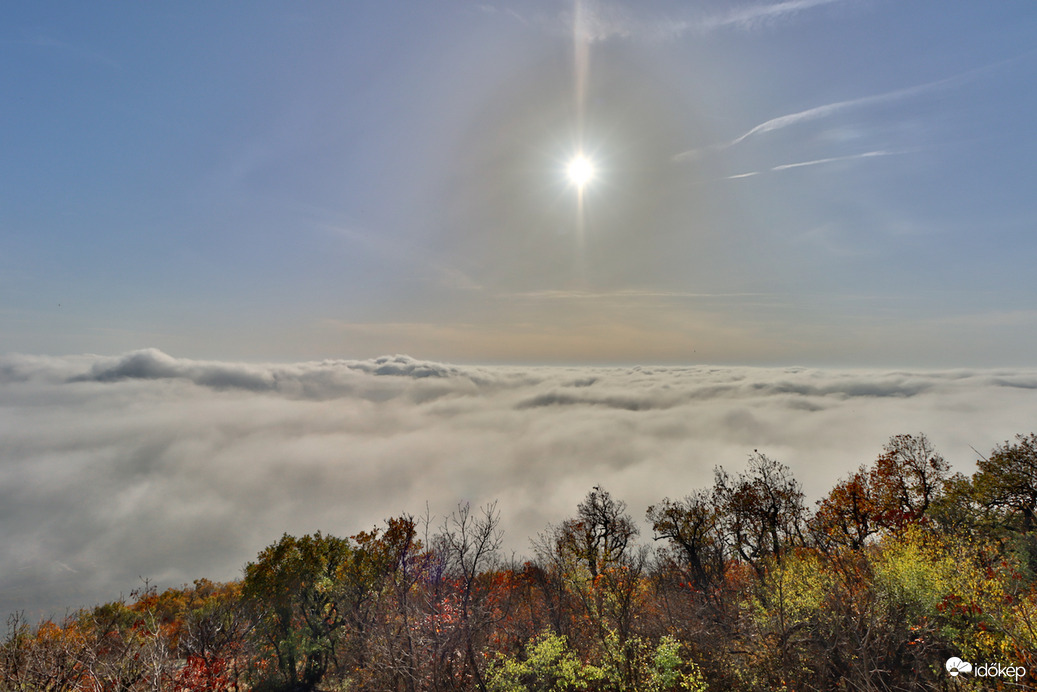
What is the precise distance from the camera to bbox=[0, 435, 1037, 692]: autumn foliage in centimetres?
2289

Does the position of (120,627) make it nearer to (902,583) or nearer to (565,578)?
(565,578)

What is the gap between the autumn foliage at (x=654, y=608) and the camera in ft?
75.1

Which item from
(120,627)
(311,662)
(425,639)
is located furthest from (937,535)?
(120,627)

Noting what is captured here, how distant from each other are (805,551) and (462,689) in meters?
41.4

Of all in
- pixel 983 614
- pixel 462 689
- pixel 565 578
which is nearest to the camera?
pixel 983 614

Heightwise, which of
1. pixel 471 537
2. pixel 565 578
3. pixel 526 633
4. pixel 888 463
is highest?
pixel 888 463

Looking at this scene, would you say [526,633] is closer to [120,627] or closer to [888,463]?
[888,463]

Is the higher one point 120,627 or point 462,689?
point 462,689

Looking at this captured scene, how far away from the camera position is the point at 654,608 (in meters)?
50.8

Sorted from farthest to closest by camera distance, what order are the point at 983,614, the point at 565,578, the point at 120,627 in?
the point at 120,627
the point at 565,578
the point at 983,614

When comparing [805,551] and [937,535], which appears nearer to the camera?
[937,535]

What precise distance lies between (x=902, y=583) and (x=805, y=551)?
21.4m

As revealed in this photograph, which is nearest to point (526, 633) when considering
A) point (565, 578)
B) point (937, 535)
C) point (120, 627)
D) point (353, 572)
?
point (565, 578)

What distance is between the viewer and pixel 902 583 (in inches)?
1101
